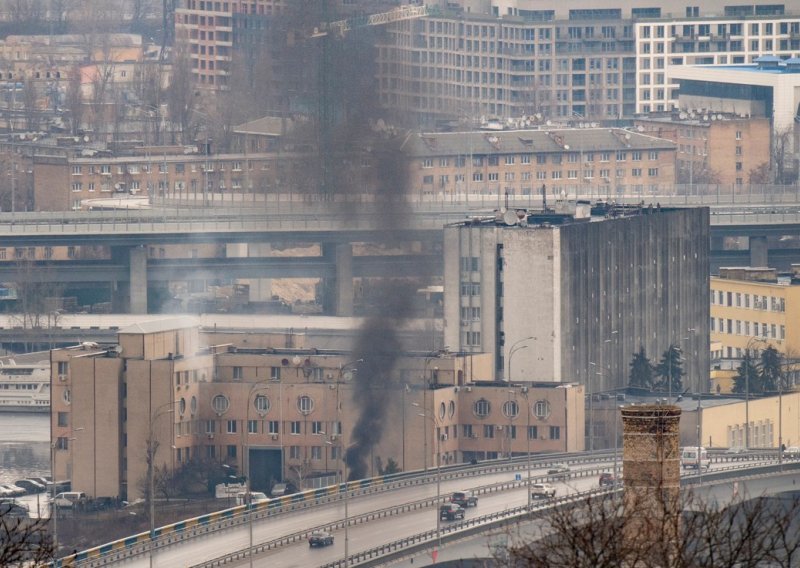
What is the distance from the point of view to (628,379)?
2977 inches

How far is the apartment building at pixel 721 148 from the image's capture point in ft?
397

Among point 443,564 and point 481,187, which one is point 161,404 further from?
point 481,187

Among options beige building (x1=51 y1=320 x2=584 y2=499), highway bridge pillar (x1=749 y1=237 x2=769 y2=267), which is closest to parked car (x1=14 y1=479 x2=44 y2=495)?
beige building (x1=51 y1=320 x2=584 y2=499)

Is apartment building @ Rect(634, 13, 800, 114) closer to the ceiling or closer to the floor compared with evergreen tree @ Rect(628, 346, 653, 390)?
closer to the ceiling

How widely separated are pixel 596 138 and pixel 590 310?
45184mm

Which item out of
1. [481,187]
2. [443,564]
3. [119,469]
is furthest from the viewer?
[481,187]

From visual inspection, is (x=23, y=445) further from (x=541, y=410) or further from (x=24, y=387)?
(x=541, y=410)

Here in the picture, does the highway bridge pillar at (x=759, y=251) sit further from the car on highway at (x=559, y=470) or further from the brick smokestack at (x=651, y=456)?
the brick smokestack at (x=651, y=456)

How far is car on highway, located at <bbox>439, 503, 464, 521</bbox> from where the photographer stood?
5400cm

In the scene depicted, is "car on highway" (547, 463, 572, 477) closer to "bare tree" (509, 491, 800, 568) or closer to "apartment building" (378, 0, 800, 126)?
"bare tree" (509, 491, 800, 568)

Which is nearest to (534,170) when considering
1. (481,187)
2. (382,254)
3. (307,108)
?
(481,187)

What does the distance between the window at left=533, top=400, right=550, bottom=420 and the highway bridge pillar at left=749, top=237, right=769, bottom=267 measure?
102 ft

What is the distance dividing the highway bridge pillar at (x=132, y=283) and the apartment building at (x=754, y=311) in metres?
16.8

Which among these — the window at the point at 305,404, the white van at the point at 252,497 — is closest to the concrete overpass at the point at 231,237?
the window at the point at 305,404
